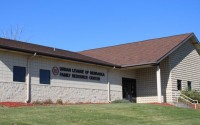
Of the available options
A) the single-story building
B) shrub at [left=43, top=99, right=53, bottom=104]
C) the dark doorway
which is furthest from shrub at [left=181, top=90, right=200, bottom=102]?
shrub at [left=43, top=99, right=53, bottom=104]

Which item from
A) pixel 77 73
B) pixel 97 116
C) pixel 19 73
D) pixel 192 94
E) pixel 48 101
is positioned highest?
pixel 77 73

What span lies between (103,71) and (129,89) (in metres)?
4.74

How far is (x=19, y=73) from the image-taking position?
22375 millimetres

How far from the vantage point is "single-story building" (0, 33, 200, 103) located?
73.1ft

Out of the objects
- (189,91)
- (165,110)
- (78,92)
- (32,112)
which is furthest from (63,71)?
(189,91)

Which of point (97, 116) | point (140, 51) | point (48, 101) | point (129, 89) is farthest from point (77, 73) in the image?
point (97, 116)

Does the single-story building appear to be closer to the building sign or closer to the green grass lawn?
the building sign

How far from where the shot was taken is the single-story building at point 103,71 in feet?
73.1

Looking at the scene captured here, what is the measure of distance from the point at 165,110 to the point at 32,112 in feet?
28.3

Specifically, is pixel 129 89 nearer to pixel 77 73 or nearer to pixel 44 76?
pixel 77 73

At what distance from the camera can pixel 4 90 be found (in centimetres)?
2114

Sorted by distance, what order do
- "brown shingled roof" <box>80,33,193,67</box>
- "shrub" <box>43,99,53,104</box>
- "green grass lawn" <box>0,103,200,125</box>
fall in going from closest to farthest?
"green grass lawn" <box>0,103,200,125</box> → "shrub" <box>43,99,53,104</box> → "brown shingled roof" <box>80,33,193,67</box>

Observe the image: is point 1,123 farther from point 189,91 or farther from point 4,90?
point 189,91

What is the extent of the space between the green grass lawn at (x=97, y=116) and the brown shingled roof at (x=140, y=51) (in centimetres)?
851
